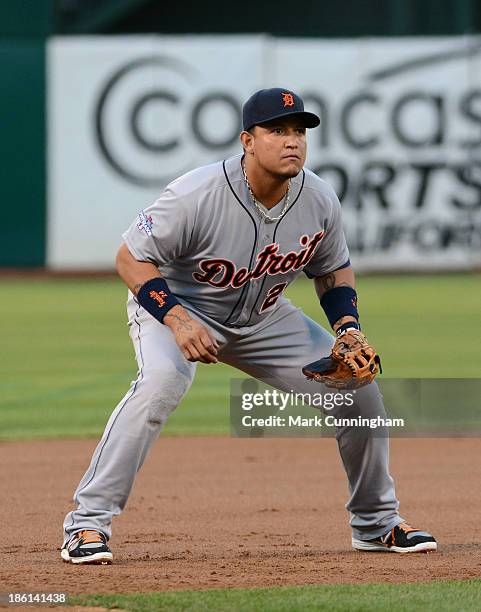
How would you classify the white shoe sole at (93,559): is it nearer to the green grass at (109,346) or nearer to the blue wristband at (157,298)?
the blue wristband at (157,298)

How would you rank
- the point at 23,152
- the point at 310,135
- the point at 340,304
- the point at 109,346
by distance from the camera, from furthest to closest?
the point at 23,152, the point at 310,135, the point at 109,346, the point at 340,304

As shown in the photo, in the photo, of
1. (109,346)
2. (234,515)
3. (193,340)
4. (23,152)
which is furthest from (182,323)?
(23,152)

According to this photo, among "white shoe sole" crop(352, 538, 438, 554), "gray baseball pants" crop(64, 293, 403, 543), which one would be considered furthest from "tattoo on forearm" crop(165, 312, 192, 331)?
"white shoe sole" crop(352, 538, 438, 554)

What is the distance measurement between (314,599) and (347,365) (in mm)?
942

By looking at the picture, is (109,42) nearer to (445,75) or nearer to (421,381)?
(445,75)

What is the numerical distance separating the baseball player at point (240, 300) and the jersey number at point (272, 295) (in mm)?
14

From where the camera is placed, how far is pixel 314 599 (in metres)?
4.08

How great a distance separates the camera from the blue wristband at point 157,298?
4.62m

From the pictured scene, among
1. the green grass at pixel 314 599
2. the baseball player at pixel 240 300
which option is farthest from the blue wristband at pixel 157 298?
the green grass at pixel 314 599

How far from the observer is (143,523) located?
561 centimetres

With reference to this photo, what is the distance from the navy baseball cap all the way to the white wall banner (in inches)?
566

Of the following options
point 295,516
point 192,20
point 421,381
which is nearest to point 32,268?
point 192,20

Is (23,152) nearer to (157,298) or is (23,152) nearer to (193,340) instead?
(157,298)

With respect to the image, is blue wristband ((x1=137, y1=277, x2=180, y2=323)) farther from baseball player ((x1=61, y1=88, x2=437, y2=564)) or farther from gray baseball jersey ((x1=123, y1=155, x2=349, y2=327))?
gray baseball jersey ((x1=123, y1=155, x2=349, y2=327))
